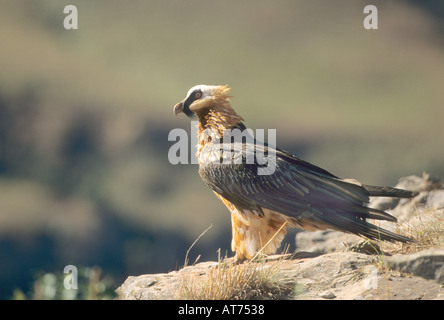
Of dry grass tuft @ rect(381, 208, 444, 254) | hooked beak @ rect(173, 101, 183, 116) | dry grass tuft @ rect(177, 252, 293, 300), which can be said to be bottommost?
dry grass tuft @ rect(177, 252, 293, 300)

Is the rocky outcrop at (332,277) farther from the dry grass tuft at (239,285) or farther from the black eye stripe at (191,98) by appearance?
the black eye stripe at (191,98)

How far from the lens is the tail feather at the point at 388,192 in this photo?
603cm

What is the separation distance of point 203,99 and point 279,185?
5.49 feet

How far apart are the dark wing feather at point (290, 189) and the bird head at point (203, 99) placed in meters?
0.75

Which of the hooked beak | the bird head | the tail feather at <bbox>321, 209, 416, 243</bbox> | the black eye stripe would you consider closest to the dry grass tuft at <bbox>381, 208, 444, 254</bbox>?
the tail feather at <bbox>321, 209, 416, 243</bbox>

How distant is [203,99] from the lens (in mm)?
7066

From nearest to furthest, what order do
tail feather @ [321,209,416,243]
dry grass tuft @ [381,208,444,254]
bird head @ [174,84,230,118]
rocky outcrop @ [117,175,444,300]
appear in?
rocky outcrop @ [117,175,444,300] < tail feather @ [321,209,416,243] < dry grass tuft @ [381,208,444,254] < bird head @ [174,84,230,118]

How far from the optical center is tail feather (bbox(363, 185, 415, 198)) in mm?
6027

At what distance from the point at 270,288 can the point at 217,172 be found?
1.74m

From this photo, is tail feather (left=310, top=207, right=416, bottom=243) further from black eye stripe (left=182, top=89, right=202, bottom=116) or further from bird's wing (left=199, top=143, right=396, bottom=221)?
black eye stripe (left=182, top=89, right=202, bottom=116)

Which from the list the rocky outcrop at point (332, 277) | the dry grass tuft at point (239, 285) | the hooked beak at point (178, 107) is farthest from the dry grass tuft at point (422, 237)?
the hooked beak at point (178, 107)

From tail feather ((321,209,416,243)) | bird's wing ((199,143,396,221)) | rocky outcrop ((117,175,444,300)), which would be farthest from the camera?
bird's wing ((199,143,396,221))
